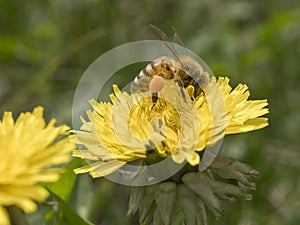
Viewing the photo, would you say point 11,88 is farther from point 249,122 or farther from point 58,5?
point 249,122

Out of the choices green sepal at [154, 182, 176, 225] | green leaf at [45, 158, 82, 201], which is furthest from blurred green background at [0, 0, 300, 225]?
green sepal at [154, 182, 176, 225]

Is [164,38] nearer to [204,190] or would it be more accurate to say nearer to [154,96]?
[154,96]

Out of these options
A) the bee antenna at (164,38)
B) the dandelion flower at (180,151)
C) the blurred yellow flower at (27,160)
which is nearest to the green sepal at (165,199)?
the dandelion flower at (180,151)

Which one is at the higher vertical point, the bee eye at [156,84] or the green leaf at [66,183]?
the bee eye at [156,84]

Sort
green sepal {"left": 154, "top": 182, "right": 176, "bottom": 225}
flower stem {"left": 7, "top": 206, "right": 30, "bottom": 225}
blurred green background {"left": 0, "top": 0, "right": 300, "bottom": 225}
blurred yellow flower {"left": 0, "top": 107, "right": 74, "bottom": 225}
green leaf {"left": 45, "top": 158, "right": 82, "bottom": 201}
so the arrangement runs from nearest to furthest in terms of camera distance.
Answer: blurred yellow flower {"left": 0, "top": 107, "right": 74, "bottom": 225}, flower stem {"left": 7, "top": 206, "right": 30, "bottom": 225}, green sepal {"left": 154, "top": 182, "right": 176, "bottom": 225}, green leaf {"left": 45, "top": 158, "right": 82, "bottom": 201}, blurred green background {"left": 0, "top": 0, "right": 300, "bottom": 225}

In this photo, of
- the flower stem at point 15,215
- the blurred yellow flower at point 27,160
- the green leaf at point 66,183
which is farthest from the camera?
the green leaf at point 66,183

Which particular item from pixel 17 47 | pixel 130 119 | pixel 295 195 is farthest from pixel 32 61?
pixel 130 119

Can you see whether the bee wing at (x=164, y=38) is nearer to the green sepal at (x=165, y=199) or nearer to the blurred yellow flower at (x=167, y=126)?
the blurred yellow flower at (x=167, y=126)

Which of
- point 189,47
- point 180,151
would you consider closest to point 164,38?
point 180,151

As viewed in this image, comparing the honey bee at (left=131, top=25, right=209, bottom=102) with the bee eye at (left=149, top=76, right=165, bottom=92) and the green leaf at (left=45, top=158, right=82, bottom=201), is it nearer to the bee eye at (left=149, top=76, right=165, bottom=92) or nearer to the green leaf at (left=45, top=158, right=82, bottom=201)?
the bee eye at (left=149, top=76, right=165, bottom=92)
